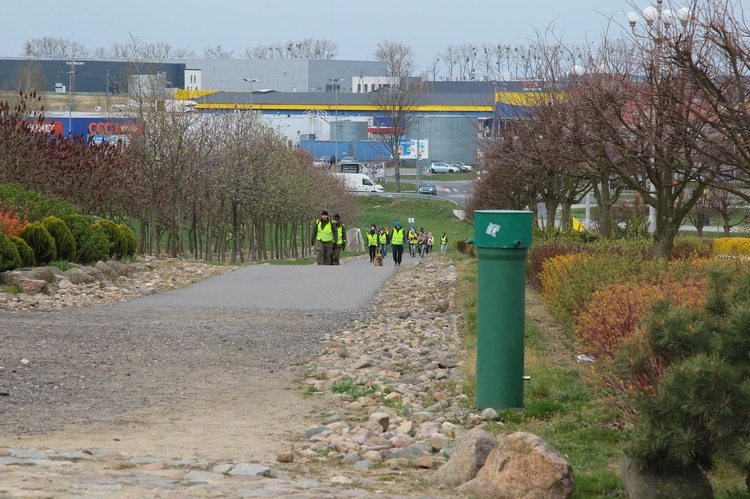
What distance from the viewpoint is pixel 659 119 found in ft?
40.1

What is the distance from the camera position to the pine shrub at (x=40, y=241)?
1748cm

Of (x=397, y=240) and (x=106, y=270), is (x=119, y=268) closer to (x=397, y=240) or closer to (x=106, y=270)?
(x=106, y=270)

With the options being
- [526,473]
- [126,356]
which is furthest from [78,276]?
[526,473]

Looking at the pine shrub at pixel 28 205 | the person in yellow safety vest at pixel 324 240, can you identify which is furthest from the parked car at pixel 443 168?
the pine shrub at pixel 28 205

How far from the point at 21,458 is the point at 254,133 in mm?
37187

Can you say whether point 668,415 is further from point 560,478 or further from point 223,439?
point 223,439

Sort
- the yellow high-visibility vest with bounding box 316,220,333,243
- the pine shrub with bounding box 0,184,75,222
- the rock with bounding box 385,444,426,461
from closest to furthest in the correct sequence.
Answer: the rock with bounding box 385,444,426,461, the pine shrub with bounding box 0,184,75,222, the yellow high-visibility vest with bounding box 316,220,333,243

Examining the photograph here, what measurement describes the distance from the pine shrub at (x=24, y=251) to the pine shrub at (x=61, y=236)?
55.1 inches

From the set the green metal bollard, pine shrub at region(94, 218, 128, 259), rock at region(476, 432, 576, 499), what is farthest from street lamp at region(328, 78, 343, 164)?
rock at region(476, 432, 576, 499)

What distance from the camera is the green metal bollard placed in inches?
283

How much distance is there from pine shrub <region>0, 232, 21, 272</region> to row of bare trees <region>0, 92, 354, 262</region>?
340 inches

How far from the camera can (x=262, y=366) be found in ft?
32.6

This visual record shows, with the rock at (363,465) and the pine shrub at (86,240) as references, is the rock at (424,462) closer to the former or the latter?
the rock at (363,465)

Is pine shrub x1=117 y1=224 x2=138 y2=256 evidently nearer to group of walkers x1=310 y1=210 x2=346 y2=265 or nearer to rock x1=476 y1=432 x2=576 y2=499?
group of walkers x1=310 y1=210 x2=346 y2=265
